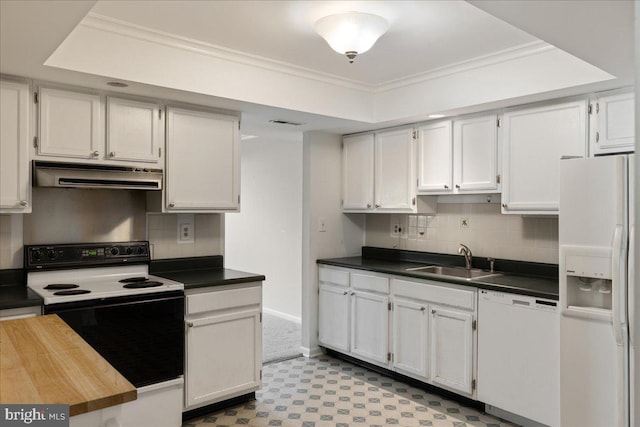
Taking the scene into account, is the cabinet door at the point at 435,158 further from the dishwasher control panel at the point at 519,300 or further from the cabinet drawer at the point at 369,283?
the dishwasher control panel at the point at 519,300

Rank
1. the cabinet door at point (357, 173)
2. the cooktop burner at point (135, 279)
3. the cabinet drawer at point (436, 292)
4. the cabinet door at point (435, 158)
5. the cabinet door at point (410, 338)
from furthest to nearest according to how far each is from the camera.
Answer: the cabinet door at point (357, 173) < the cabinet door at point (435, 158) < the cabinet door at point (410, 338) < the cabinet drawer at point (436, 292) < the cooktop burner at point (135, 279)

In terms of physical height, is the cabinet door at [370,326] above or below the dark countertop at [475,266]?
below

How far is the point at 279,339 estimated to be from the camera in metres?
5.00

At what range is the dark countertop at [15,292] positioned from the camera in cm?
245

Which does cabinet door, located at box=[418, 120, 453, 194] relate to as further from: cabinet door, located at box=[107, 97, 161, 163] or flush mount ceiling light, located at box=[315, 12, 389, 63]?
cabinet door, located at box=[107, 97, 161, 163]

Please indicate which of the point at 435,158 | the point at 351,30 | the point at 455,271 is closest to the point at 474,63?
the point at 435,158

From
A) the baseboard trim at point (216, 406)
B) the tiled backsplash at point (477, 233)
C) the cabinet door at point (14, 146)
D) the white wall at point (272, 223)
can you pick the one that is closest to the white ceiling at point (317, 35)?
the cabinet door at point (14, 146)

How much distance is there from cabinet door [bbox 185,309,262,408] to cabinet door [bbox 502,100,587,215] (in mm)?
1997

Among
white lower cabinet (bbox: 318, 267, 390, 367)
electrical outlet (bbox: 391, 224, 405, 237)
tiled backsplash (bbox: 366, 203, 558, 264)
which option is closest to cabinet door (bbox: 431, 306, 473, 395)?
white lower cabinet (bbox: 318, 267, 390, 367)

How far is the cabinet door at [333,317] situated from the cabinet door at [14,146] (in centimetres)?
253

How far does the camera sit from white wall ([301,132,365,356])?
4.47 m

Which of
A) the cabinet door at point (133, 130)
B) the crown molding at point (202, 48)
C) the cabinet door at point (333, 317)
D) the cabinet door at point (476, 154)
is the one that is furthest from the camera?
the cabinet door at point (333, 317)

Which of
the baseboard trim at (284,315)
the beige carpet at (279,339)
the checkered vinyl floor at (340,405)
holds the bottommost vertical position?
the checkered vinyl floor at (340,405)

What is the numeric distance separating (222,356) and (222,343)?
3.5 inches
